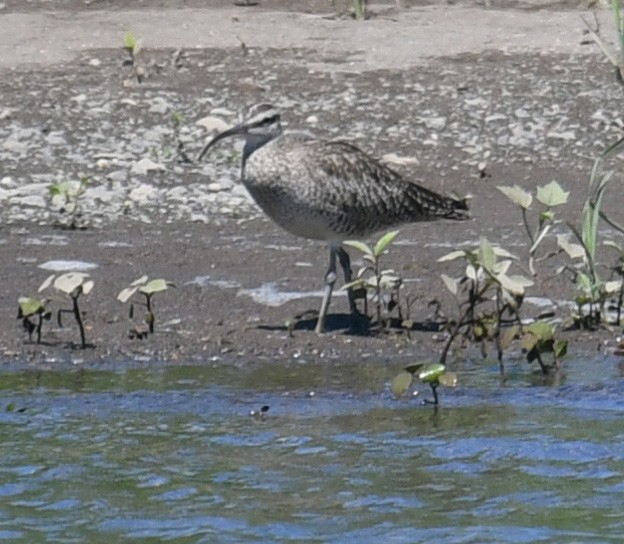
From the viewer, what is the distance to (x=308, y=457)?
7379mm

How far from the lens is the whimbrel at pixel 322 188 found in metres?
9.51

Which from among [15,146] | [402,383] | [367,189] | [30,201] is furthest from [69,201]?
[402,383]

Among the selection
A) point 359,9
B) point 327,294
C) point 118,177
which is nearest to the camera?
point 327,294

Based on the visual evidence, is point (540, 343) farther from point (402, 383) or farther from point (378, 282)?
point (378, 282)

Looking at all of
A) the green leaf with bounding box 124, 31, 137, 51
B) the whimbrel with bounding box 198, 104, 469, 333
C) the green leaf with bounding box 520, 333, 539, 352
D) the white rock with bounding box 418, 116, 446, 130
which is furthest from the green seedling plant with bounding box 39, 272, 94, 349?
the green leaf with bounding box 124, 31, 137, 51

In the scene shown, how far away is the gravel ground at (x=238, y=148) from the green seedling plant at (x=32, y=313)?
0.36 feet

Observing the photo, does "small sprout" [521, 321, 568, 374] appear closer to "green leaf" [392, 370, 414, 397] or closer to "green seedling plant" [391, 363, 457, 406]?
"green seedling plant" [391, 363, 457, 406]

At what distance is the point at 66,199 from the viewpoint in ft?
36.7

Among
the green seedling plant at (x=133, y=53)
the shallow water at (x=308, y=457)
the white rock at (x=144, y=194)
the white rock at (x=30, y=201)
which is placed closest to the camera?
the shallow water at (x=308, y=457)

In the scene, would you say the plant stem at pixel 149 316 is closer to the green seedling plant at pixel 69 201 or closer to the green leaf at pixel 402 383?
the green leaf at pixel 402 383

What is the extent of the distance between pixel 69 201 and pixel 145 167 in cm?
105

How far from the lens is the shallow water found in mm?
6564

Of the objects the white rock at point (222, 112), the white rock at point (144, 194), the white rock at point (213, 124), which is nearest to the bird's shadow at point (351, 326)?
the white rock at point (144, 194)

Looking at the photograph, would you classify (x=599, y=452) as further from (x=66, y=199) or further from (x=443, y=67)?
(x=443, y=67)
